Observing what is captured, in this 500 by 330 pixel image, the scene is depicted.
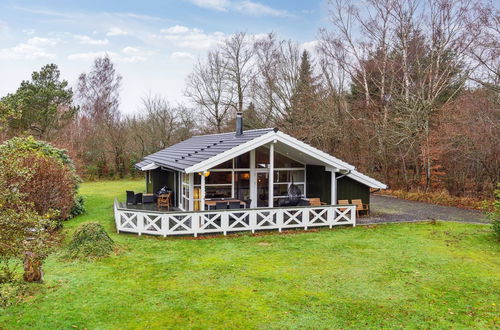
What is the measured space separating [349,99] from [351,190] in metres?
15.2

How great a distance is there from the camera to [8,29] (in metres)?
16.0

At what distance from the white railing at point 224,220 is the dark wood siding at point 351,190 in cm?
190

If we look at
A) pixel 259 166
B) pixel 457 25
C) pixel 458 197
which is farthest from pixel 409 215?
pixel 457 25

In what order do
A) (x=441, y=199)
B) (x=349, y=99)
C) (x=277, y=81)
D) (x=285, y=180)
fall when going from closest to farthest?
(x=285, y=180)
(x=441, y=199)
(x=349, y=99)
(x=277, y=81)

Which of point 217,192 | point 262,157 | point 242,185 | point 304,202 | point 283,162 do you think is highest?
point 262,157

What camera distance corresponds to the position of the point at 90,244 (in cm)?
1030

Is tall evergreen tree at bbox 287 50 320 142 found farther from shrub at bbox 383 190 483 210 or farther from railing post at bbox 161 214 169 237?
railing post at bbox 161 214 169 237

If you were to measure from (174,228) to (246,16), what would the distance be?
15.8m

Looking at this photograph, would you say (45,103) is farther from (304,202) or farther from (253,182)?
(304,202)

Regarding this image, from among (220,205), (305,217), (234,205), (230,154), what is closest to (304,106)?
(230,154)

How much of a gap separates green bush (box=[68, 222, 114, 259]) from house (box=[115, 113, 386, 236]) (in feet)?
6.34

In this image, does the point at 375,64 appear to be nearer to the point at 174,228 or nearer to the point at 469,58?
the point at 469,58

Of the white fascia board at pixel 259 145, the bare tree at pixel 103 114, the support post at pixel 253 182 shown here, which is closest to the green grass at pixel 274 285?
the white fascia board at pixel 259 145

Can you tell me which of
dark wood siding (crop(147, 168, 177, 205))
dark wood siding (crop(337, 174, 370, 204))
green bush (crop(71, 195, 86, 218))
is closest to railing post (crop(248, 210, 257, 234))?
dark wood siding (crop(337, 174, 370, 204))
